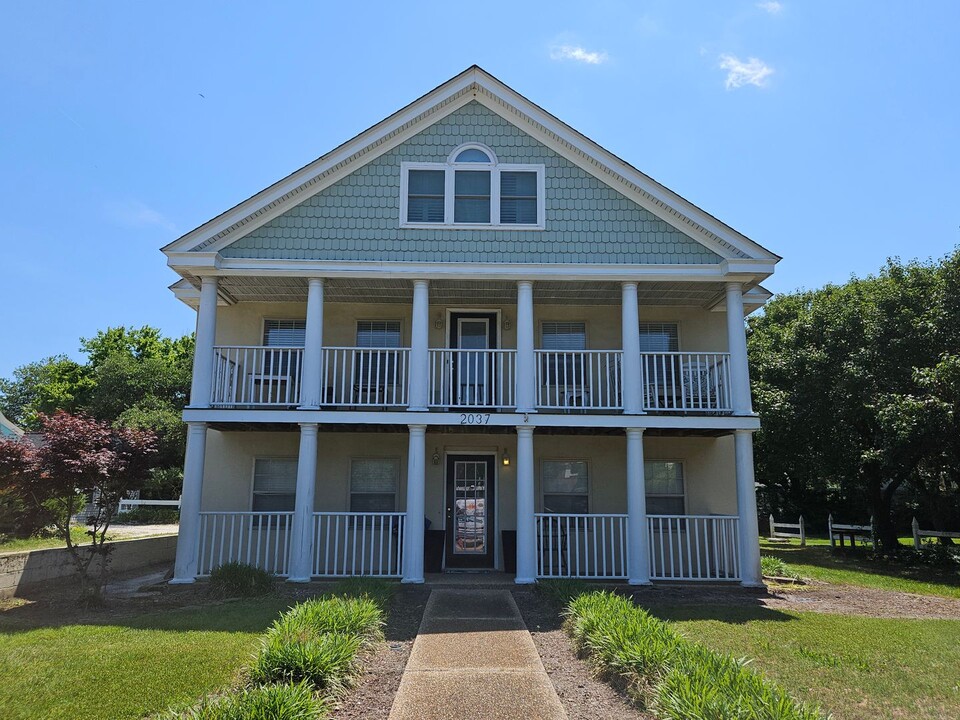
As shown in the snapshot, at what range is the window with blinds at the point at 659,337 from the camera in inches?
542

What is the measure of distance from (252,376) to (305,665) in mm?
6867

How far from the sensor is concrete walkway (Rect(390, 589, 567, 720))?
5.12 metres

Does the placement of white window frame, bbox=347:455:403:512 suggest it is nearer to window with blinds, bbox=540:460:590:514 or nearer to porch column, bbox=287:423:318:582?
porch column, bbox=287:423:318:582

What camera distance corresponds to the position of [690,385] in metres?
12.0

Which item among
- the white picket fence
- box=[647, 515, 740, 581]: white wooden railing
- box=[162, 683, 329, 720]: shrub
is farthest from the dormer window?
the white picket fence

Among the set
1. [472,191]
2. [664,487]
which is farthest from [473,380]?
[664,487]

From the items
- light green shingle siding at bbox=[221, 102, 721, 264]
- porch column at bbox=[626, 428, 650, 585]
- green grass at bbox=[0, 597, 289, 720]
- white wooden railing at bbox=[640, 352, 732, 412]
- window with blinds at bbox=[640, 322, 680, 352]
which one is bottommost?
green grass at bbox=[0, 597, 289, 720]

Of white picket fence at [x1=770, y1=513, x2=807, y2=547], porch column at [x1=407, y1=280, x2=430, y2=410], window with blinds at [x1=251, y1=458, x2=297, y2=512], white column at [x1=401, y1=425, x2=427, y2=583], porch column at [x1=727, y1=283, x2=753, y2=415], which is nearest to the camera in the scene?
white column at [x1=401, y1=425, x2=427, y2=583]

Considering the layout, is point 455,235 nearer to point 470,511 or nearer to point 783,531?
point 470,511

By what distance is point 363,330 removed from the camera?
13656mm

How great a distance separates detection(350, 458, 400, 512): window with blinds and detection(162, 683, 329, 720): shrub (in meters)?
7.93

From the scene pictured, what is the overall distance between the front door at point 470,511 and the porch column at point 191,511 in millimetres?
4520

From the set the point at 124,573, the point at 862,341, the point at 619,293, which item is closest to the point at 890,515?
the point at 862,341

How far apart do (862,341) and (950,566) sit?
5561mm
